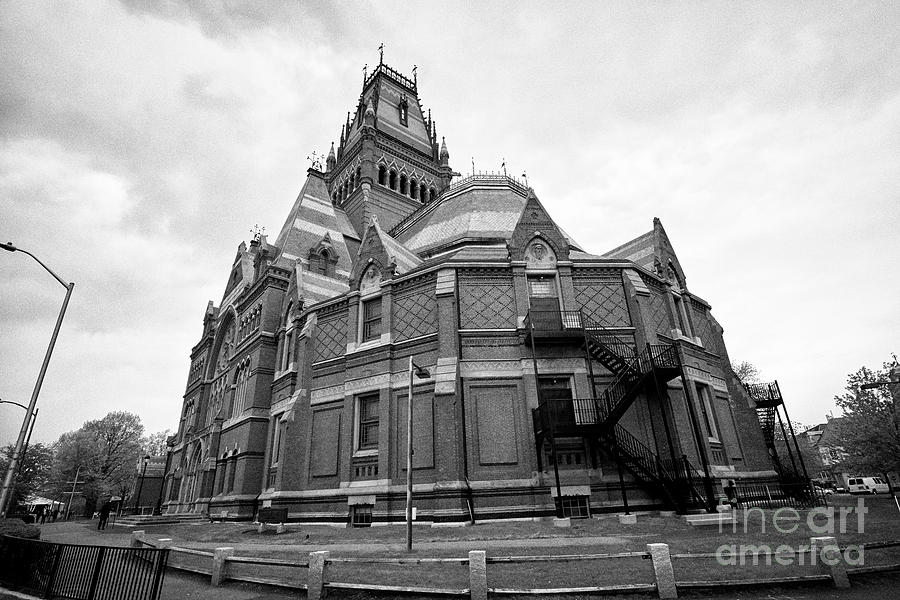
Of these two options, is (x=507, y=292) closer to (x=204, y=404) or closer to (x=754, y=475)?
(x=754, y=475)

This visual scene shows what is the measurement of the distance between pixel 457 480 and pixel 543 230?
12.7 m

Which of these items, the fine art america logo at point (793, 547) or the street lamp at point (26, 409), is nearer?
the fine art america logo at point (793, 547)

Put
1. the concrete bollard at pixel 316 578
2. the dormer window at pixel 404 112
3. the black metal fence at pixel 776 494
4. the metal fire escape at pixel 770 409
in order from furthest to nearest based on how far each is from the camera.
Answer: the dormer window at pixel 404 112
the metal fire escape at pixel 770 409
the black metal fence at pixel 776 494
the concrete bollard at pixel 316 578

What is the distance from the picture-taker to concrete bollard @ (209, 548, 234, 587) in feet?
33.1

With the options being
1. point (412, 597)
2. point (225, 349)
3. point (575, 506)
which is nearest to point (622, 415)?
point (575, 506)

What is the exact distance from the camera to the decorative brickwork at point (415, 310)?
22828 mm

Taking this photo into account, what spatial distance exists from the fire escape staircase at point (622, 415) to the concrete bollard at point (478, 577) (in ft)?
35.0

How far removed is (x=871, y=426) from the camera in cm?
3008

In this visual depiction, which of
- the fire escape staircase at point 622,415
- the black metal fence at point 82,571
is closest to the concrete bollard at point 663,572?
the black metal fence at point 82,571

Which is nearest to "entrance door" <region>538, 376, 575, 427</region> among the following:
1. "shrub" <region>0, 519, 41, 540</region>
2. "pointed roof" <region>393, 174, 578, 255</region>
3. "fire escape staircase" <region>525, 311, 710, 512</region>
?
"fire escape staircase" <region>525, 311, 710, 512</region>

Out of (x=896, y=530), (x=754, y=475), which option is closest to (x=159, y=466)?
(x=754, y=475)

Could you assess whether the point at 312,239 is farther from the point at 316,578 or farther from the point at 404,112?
the point at 316,578

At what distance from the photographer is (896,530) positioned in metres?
14.1

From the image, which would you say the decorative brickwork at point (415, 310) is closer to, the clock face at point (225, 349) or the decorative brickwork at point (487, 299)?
the decorative brickwork at point (487, 299)
